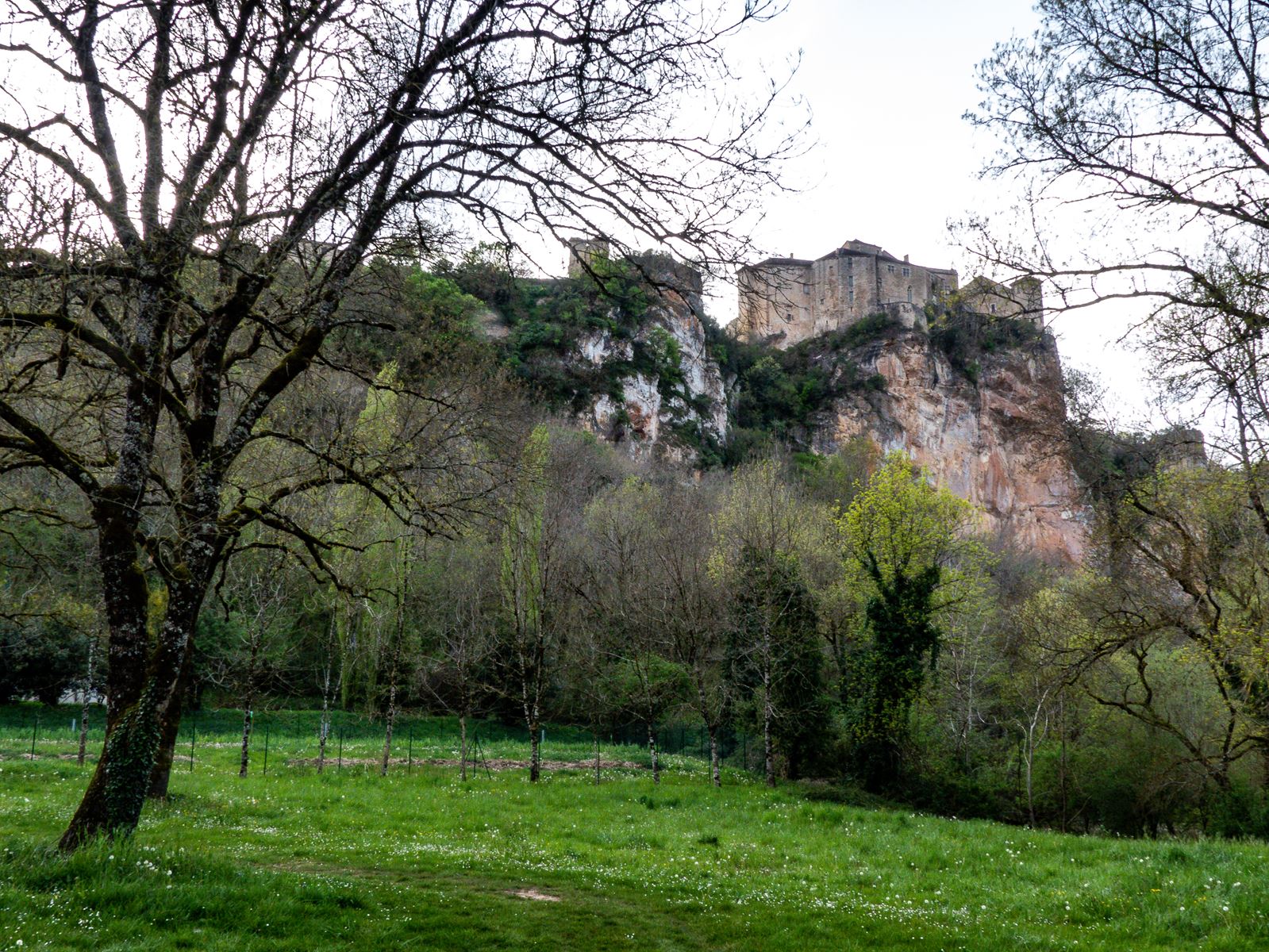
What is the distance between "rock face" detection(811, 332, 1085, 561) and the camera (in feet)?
281

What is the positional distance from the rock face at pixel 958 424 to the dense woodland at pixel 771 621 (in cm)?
5232

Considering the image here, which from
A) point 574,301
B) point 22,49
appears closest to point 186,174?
point 22,49

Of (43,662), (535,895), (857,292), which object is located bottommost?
(535,895)

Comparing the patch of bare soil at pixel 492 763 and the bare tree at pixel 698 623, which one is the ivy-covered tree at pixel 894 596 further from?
the patch of bare soil at pixel 492 763

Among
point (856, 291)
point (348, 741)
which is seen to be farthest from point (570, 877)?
point (856, 291)

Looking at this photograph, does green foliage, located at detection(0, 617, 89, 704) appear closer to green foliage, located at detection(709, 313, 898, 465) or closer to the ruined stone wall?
green foliage, located at detection(709, 313, 898, 465)

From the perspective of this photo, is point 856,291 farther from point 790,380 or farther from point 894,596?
point 894,596

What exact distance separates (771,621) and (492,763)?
903 cm

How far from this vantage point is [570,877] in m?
8.77

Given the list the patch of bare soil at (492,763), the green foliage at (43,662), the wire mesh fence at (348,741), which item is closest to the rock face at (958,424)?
the wire mesh fence at (348,741)

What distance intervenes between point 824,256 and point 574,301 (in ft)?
131

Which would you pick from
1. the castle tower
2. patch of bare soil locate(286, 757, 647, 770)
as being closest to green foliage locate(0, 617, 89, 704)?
patch of bare soil locate(286, 757, 647, 770)

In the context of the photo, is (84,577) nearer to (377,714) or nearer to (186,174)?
(377,714)

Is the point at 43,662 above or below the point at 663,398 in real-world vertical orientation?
below
